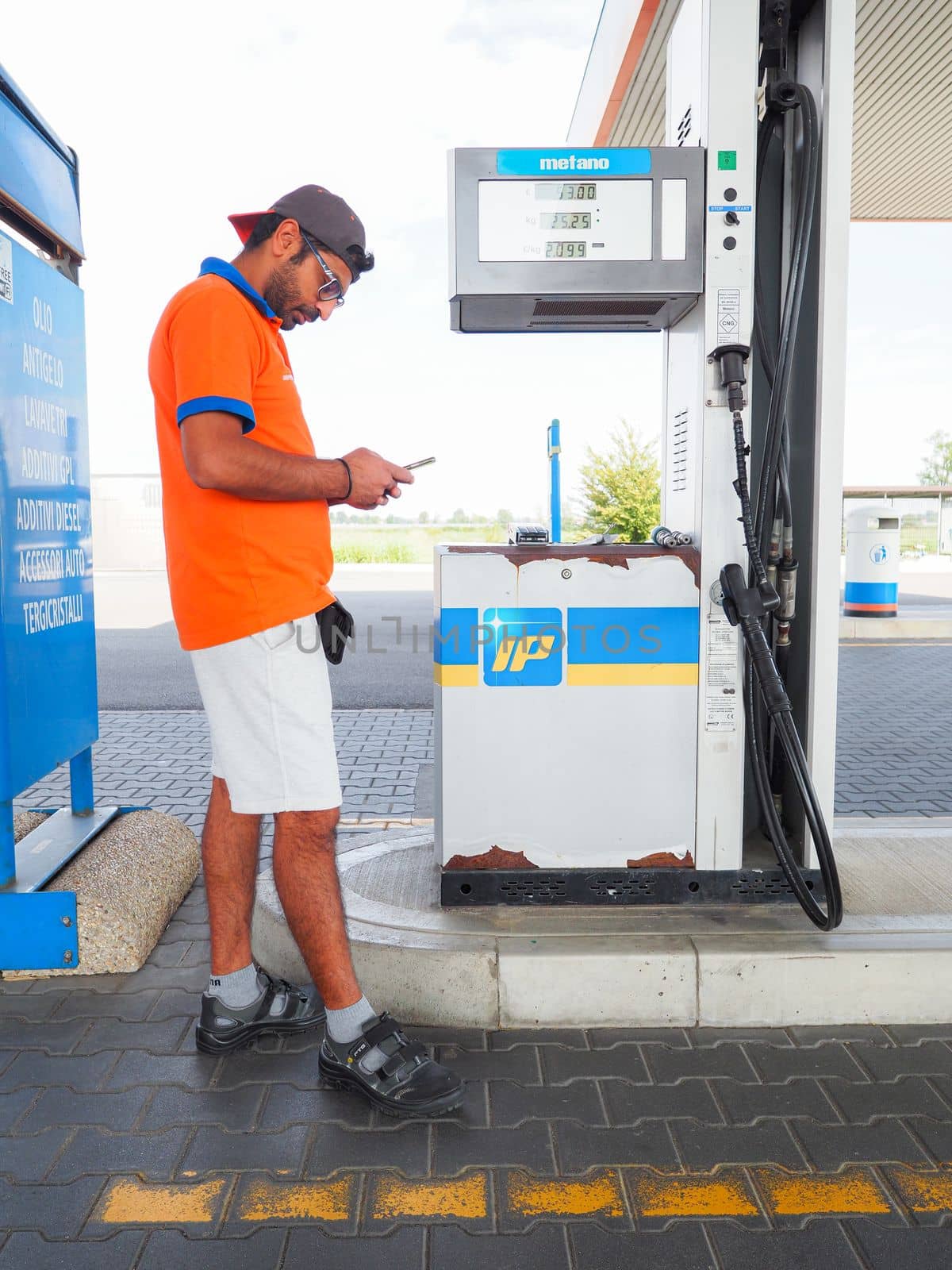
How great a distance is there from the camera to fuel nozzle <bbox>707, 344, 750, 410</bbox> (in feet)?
10.0

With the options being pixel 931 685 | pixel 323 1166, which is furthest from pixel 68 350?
pixel 931 685

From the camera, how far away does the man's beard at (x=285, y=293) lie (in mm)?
2631

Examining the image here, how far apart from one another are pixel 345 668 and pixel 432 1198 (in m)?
8.67

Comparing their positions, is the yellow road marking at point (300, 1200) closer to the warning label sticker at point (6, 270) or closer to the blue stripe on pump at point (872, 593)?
the warning label sticker at point (6, 270)

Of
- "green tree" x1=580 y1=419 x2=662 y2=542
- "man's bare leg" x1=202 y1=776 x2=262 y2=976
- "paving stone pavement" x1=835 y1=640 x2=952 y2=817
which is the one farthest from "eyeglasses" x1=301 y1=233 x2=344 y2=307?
"green tree" x1=580 y1=419 x2=662 y2=542

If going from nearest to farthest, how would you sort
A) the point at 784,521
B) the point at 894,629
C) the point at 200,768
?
1. the point at 784,521
2. the point at 200,768
3. the point at 894,629

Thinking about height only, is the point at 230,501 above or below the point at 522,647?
above

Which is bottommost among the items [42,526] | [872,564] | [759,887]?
[759,887]

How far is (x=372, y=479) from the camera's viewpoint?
2.60 meters

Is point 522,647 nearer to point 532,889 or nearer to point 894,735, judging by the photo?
point 532,889

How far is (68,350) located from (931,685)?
853 centimetres

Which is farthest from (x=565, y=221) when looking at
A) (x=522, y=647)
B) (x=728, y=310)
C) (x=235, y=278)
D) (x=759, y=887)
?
(x=759, y=887)

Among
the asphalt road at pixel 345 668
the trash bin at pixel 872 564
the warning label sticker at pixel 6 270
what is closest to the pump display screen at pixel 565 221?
the warning label sticker at pixel 6 270

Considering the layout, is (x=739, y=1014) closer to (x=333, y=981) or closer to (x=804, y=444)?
(x=333, y=981)
